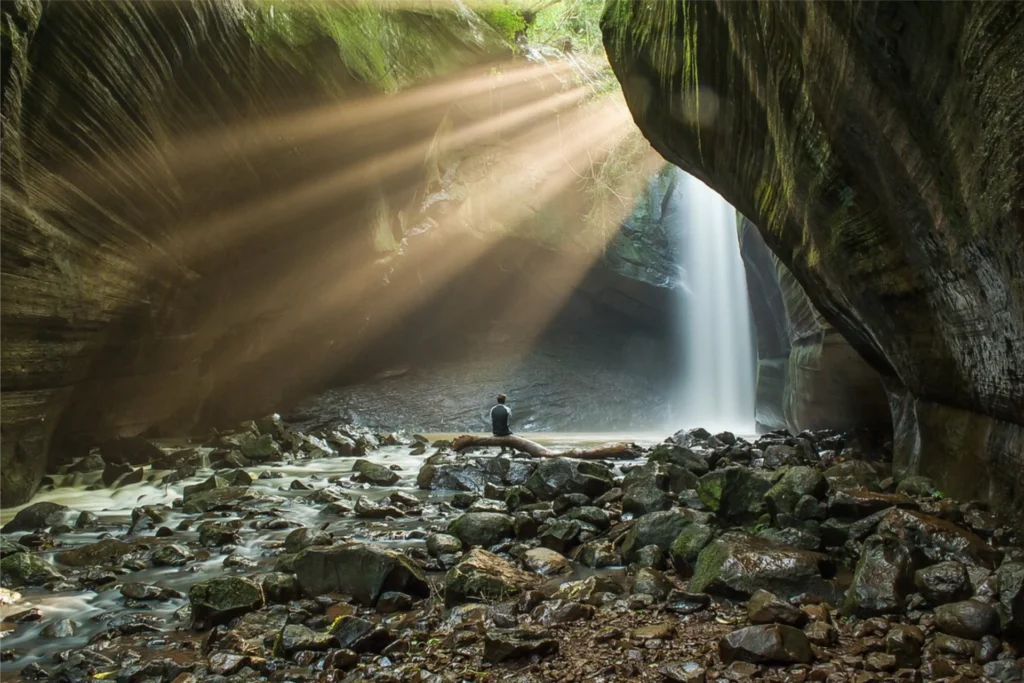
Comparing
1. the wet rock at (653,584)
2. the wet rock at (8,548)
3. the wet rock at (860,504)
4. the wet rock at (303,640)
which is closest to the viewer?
the wet rock at (303,640)

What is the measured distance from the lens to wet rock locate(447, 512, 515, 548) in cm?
488

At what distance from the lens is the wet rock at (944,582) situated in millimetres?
2773

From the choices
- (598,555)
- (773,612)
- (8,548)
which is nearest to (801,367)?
(598,555)

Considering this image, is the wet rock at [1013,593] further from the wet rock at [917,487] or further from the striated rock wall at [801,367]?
the striated rock wall at [801,367]

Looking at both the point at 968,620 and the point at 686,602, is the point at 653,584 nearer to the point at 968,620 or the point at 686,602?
the point at 686,602

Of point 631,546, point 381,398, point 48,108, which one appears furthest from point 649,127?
point 381,398

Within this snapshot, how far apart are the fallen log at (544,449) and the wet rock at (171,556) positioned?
643cm

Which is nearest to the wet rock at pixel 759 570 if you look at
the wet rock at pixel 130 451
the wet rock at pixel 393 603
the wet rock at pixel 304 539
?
the wet rock at pixel 393 603

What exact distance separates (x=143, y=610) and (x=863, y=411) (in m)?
9.75

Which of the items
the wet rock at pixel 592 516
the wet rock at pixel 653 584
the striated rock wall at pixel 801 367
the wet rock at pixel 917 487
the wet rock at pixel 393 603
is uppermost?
the striated rock wall at pixel 801 367

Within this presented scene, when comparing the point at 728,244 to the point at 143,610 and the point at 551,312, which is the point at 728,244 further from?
the point at 143,610

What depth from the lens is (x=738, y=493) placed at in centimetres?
466

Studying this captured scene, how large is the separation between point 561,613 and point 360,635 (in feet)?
3.40

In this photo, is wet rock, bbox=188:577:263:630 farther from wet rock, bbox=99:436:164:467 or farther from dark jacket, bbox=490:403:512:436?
dark jacket, bbox=490:403:512:436
